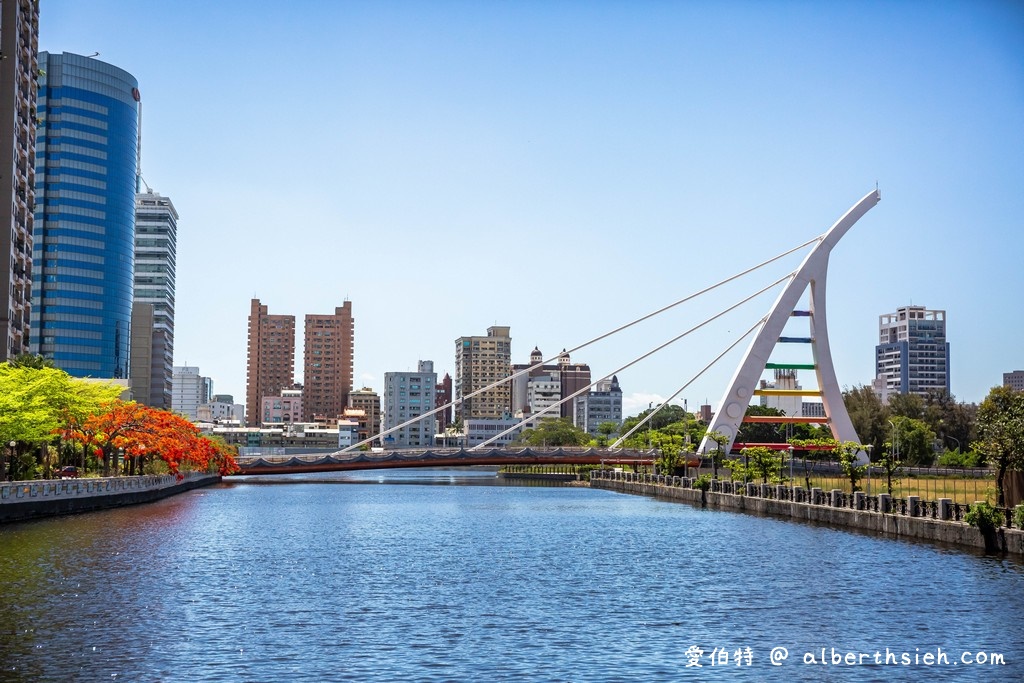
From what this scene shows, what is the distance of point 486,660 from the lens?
24.9m

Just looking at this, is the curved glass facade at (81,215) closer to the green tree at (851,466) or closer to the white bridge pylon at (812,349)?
the white bridge pylon at (812,349)

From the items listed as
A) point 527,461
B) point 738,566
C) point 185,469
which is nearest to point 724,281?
point 527,461

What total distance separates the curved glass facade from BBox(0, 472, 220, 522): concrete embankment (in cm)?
9217

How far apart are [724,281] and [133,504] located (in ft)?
201

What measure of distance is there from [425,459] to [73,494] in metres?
51.8

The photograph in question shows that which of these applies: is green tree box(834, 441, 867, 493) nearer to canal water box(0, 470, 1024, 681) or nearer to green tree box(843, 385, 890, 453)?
canal water box(0, 470, 1024, 681)

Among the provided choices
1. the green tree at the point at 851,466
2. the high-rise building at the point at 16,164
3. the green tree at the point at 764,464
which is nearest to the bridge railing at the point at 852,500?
the green tree at the point at 851,466

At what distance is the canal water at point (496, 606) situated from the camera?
2425 centimetres

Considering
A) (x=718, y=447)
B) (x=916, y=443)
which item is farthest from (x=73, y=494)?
(x=916, y=443)

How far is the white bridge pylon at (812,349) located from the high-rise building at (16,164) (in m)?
59.7

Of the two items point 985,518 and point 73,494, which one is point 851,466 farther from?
point 73,494

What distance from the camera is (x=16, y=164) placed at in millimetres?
95875

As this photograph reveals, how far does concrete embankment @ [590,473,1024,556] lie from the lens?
44.3 meters

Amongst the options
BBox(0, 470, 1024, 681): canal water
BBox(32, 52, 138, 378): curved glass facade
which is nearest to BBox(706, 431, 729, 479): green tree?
BBox(0, 470, 1024, 681): canal water
